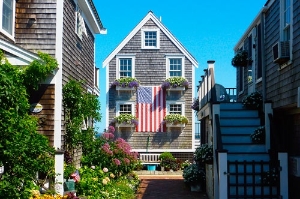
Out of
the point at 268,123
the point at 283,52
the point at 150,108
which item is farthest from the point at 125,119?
the point at 283,52

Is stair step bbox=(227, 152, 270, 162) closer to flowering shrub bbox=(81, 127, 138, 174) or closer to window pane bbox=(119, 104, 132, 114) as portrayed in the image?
flowering shrub bbox=(81, 127, 138, 174)

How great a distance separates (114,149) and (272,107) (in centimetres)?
591

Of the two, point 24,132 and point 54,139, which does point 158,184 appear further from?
point 24,132

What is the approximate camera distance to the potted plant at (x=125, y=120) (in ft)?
78.8

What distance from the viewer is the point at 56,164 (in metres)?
10.2

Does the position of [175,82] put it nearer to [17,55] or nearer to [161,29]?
[161,29]

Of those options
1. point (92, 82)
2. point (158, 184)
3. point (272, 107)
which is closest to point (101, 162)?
point (158, 184)

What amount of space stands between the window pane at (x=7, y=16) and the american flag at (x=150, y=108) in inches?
573

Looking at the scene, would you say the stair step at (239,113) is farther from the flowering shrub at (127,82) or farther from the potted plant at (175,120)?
the flowering shrub at (127,82)

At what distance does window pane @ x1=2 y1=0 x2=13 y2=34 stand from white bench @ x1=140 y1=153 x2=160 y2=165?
1461cm

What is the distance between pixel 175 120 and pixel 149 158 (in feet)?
→ 8.19

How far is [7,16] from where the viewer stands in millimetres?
10445

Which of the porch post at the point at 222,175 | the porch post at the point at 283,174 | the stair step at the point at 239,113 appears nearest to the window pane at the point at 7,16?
the porch post at the point at 222,175

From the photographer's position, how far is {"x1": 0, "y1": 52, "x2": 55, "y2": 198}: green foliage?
6953mm
